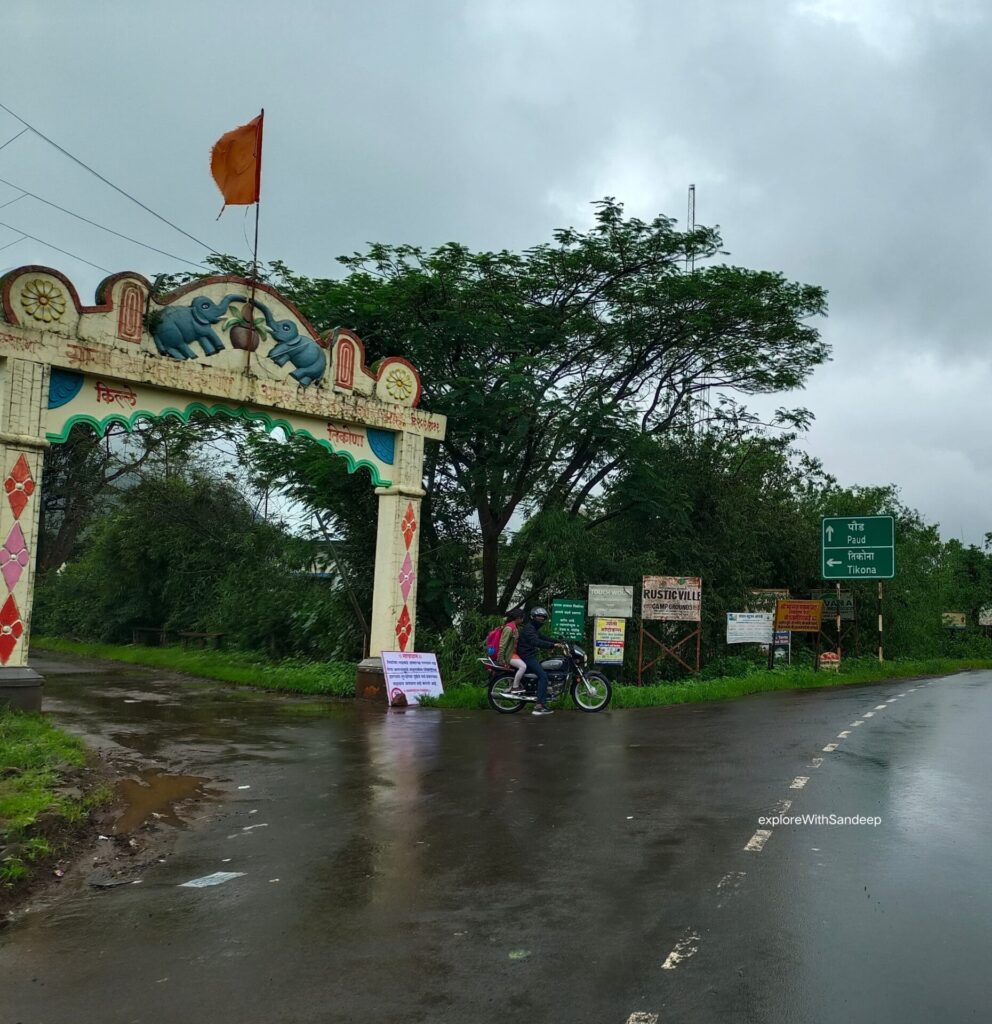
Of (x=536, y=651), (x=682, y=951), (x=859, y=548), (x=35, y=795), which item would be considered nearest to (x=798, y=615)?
(x=859, y=548)

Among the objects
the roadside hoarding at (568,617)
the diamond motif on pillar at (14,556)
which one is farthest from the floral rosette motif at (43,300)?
the roadside hoarding at (568,617)

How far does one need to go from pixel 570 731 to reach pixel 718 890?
7.91m

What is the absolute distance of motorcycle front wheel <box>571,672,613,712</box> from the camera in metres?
16.6

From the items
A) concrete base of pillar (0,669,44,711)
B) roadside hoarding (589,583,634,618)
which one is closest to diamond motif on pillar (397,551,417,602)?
roadside hoarding (589,583,634,618)

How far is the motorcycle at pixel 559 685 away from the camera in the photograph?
1617 centimetres

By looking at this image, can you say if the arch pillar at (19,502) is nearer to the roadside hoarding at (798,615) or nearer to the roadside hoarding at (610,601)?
the roadside hoarding at (610,601)

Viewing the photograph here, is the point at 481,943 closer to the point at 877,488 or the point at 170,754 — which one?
the point at 170,754

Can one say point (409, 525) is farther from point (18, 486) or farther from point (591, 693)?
point (18, 486)

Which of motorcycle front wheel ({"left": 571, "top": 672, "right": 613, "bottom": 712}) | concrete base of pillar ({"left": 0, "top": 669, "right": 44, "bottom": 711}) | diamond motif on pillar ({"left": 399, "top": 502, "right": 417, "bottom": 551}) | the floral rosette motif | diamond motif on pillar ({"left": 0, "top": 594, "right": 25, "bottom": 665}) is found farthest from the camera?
diamond motif on pillar ({"left": 399, "top": 502, "right": 417, "bottom": 551})

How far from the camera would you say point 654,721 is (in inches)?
594

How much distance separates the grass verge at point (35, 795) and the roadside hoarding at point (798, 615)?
1981 cm

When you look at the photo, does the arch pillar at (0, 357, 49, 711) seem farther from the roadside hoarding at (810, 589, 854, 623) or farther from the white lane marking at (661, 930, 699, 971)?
the roadside hoarding at (810, 589, 854, 623)

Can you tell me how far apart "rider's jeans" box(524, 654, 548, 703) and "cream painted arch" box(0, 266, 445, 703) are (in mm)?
2992

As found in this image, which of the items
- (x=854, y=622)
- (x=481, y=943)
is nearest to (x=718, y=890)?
(x=481, y=943)
